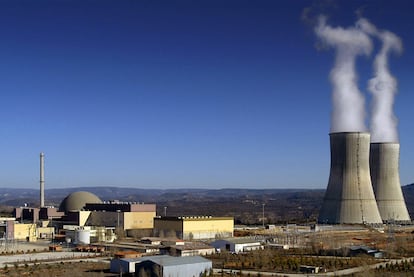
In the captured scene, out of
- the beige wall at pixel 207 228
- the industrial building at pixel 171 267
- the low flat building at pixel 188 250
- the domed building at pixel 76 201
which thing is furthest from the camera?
the domed building at pixel 76 201

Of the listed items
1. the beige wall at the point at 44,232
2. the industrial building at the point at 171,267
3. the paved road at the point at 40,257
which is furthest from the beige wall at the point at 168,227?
the industrial building at the point at 171,267

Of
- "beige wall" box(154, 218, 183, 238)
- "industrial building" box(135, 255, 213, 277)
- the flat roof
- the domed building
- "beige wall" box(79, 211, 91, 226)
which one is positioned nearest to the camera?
"industrial building" box(135, 255, 213, 277)

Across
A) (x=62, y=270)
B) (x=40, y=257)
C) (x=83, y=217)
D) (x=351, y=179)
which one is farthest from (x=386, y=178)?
(x=62, y=270)

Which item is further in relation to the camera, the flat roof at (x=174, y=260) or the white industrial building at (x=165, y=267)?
the flat roof at (x=174, y=260)

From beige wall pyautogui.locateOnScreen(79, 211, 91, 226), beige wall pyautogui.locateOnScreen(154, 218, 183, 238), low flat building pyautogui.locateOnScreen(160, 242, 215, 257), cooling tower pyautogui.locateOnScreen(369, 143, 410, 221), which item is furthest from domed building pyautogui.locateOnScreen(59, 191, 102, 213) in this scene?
cooling tower pyautogui.locateOnScreen(369, 143, 410, 221)

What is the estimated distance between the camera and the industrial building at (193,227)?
120 ft

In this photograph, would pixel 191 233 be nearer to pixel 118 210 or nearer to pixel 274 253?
pixel 118 210

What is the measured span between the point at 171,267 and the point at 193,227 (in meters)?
17.5

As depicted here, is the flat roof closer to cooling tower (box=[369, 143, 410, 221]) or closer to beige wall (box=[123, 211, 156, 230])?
beige wall (box=[123, 211, 156, 230])

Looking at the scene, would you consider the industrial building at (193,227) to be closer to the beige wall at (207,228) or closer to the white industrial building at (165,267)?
the beige wall at (207,228)

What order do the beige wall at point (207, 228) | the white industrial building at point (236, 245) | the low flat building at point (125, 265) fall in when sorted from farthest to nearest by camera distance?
the beige wall at point (207, 228) < the white industrial building at point (236, 245) < the low flat building at point (125, 265)

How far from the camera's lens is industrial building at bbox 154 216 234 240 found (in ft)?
120

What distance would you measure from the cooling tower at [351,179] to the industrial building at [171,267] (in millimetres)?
15497

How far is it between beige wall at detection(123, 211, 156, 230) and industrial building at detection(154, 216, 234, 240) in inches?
78.5
